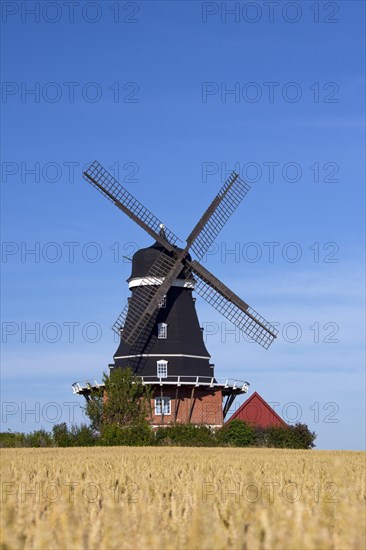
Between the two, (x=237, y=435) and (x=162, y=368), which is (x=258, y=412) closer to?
(x=162, y=368)

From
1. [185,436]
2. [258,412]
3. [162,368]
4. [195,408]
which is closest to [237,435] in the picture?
[185,436]

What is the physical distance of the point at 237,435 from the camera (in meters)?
41.6

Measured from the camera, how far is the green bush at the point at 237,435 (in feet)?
135

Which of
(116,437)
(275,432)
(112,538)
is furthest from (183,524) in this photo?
(275,432)

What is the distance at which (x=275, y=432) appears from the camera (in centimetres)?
4334

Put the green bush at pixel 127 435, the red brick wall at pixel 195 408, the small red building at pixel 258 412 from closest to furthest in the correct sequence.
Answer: the green bush at pixel 127 435, the red brick wall at pixel 195 408, the small red building at pixel 258 412

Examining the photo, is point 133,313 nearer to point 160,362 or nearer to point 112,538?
point 160,362

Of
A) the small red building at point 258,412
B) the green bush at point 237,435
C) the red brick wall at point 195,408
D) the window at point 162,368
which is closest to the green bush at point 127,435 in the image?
the green bush at point 237,435

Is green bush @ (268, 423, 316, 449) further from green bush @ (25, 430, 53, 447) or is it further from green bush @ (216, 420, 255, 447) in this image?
green bush @ (25, 430, 53, 447)

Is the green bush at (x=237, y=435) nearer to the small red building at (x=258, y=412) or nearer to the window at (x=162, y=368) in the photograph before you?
the window at (x=162, y=368)

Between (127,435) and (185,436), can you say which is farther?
(185,436)

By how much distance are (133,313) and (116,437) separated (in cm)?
827

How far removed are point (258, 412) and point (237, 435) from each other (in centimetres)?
823

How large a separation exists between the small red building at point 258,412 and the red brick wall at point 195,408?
105 inches
